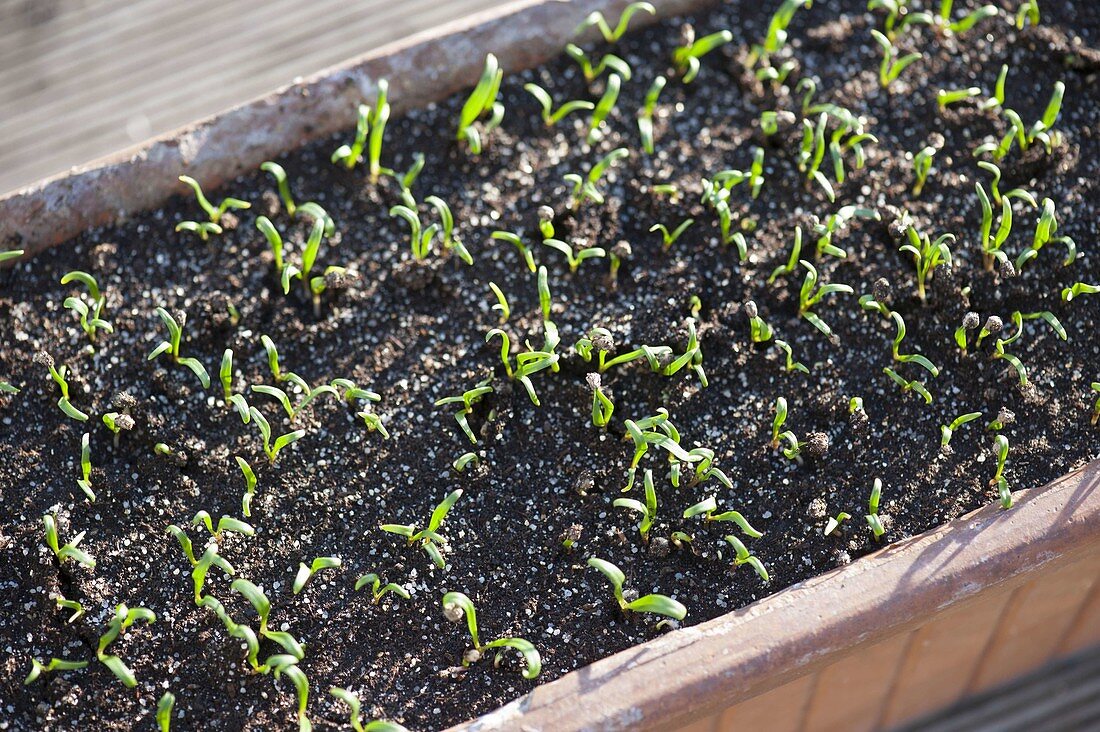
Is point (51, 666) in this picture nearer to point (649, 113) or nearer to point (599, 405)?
point (599, 405)

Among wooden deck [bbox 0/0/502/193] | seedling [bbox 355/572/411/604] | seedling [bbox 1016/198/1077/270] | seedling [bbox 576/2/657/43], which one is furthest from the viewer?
wooden deck [bbox 0/0/502/193]

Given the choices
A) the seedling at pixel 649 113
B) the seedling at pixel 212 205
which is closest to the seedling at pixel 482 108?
the seedling at pixel 649 113

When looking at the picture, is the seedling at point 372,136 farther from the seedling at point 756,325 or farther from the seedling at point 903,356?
the seedling at point 903,356

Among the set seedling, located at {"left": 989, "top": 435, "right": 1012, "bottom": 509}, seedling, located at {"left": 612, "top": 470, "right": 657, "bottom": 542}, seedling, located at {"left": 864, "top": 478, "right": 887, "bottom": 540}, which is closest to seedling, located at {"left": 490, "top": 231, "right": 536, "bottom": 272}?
seedling, located at {"left": 612, "top": 470, "right": 657, "bottom": 542}

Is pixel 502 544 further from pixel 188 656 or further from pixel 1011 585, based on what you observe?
pixel 1011 585

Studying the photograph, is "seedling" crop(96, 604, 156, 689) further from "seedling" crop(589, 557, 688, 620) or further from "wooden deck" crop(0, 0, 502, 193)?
"wooden deck" crop(0, 0, 502, 193)

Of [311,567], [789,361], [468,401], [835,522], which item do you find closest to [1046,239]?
[789,361]

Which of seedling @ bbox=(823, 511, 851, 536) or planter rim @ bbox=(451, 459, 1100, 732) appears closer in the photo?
planter rim @ bbox=(451, 459, 1100, 732)
